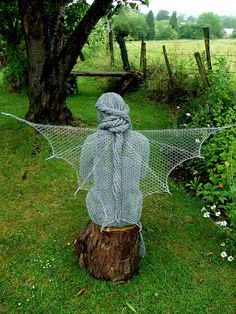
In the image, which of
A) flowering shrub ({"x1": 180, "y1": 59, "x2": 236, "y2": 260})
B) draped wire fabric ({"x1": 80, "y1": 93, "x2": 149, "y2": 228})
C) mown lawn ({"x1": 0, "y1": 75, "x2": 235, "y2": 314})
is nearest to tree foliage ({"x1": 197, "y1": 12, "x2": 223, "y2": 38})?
flowering shrub ({"x1": 180, "y1": 59, "x2": 236, "y2": 260})

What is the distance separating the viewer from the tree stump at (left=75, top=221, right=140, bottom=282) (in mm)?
3906

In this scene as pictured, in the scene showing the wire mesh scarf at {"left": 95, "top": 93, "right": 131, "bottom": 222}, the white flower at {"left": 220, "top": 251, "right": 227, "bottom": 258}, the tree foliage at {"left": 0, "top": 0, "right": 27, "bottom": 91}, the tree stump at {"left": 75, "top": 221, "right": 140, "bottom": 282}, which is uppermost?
the tree foliage at {"left": 0, "top": 0, "right": 27, "bottom": 91}

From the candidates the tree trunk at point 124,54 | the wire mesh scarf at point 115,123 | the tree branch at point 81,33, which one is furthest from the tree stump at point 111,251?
the tree trunk at point 124,54

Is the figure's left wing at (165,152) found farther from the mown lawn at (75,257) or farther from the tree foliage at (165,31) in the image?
the tree foliage at (165,31)

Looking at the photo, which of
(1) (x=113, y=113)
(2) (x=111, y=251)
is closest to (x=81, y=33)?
(1) (x=113, y=113)

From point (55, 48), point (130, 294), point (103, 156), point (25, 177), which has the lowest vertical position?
point (130, 294)

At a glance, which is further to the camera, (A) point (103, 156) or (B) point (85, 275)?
(B) point (85, 275)

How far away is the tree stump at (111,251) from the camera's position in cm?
391

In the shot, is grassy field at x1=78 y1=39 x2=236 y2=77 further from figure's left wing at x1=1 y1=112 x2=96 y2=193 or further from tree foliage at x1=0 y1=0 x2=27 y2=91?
figure's left wing at x1=1 y1=112 x2=96 y2=193

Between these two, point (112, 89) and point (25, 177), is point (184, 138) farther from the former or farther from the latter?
point (112, 89)

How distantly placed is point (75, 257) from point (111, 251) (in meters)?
0.69

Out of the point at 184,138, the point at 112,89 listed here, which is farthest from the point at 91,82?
the point at 184,138

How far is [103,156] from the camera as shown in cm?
368

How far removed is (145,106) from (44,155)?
425cm
